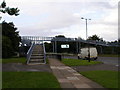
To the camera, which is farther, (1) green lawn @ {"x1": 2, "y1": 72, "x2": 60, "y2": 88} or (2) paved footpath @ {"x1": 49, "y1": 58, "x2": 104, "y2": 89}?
(2) paved footpath @ {"x1": 49, "y1": 58, "x2": 104, "y2": 89}

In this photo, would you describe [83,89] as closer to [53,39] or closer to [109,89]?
[109,89]

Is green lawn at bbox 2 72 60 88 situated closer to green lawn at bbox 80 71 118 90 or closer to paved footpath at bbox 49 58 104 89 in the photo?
paved footpath at bbox 49 58 104 89

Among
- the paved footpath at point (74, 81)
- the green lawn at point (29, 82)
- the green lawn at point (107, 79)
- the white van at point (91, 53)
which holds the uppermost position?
the white van at point (91, 53)

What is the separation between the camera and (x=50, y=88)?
10.7 m

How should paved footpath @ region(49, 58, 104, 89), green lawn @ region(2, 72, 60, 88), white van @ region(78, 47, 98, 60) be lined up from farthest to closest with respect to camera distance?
1. white van @ region(78, 47, 98, 60)
2. paved footpath @ region(49, 58, 104, 89)
3. green lawn @ region(2, 72, 60, 88)

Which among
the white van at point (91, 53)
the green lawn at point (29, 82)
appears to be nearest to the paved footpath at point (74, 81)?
the green lawn at point (29, 82)

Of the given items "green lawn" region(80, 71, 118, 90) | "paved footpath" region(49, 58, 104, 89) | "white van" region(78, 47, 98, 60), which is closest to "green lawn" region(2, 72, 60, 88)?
"paved footpath" region(49, 58, 104, 89)

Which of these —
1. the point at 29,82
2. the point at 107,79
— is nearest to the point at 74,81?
the point at 107,79

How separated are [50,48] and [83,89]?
10462 cm

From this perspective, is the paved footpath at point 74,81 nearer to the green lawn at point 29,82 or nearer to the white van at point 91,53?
Result: the green lawn at point 29,82

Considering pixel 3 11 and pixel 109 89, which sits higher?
pixel 3 11

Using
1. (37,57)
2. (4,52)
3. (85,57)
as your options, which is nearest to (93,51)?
(85,57)

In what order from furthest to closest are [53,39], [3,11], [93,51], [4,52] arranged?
1. [53,39]
2. [4,52]
3. [93,51]
4. [3,11]

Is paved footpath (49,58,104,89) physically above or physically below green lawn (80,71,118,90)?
below
